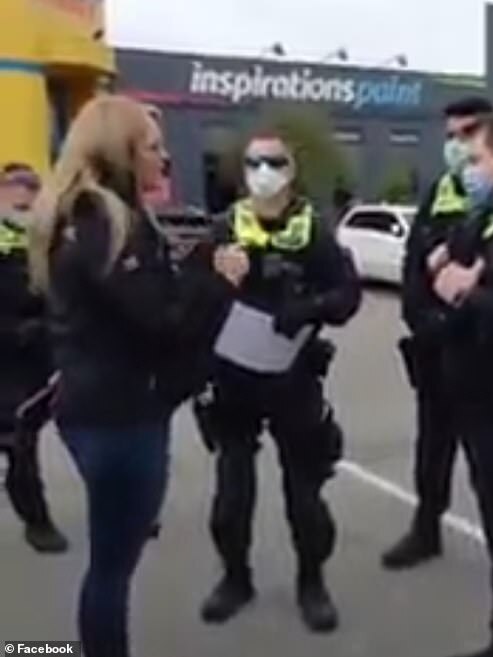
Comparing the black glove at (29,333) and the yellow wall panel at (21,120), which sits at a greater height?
the black glove at (29,333)

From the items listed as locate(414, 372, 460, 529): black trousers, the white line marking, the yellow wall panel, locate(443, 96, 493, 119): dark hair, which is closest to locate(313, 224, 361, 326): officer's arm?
locate(443, 96, 493, 119): dark hair

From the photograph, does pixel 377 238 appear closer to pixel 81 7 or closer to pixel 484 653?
pixel 81 7

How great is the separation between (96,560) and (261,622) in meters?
1.26

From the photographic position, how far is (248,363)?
512cm

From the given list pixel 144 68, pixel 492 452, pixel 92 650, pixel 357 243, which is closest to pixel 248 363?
pixel 492 452

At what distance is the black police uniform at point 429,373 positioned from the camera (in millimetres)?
5496

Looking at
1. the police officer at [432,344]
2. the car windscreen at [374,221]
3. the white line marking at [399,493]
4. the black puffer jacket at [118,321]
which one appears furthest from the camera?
the car windscreen at [374,221]

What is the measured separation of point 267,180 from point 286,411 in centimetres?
79

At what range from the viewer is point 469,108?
5.25m

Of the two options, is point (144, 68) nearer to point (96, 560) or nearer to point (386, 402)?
point (386, 402)

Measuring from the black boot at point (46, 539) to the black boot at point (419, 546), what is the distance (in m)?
1.33

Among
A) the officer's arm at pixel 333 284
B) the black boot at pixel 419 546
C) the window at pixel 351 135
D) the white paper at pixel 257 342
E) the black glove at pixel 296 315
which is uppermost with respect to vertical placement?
the officer's arm at pixel 333 284

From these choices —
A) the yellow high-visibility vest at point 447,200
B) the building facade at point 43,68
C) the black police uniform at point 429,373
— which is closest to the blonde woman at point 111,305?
the black police uniform at point 429,373

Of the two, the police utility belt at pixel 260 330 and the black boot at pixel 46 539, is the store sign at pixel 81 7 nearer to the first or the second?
the black boot at pixel 46 539
